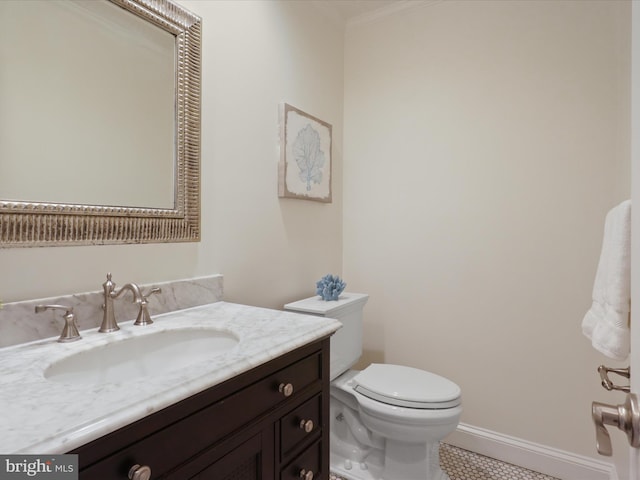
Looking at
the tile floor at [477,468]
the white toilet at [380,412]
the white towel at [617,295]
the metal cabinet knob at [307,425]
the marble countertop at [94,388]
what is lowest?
the tile floor at [477,468]

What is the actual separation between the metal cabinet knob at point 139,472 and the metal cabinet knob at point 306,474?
53cm

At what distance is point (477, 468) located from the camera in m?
1.79

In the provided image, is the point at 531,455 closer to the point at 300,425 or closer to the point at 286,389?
the point at 300,425

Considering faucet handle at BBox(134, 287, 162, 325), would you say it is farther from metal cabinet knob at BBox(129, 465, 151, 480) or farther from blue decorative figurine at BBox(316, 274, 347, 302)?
blue decorative figurine at BBox(316, 274, 347, 302)

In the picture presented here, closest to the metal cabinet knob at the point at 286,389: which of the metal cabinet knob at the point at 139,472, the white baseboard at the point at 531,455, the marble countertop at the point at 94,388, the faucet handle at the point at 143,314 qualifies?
the marble countertop at the point at 94,388

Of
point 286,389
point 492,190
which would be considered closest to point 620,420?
point 286,389

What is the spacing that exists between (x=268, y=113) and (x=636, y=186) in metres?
1.52

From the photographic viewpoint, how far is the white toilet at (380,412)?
1450mm

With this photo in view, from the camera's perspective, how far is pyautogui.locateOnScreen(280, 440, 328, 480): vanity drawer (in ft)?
3.13

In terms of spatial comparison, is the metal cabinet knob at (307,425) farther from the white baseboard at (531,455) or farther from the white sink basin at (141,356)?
the white baseboard at (531,455)

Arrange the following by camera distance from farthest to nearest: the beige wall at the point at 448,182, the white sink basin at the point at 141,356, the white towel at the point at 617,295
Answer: the beige wall at the point at 448,182 → the white sink basin at the point at 141,356 → the white towel at the point at 617,295

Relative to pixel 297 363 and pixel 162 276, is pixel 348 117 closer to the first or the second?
pixel 162 276

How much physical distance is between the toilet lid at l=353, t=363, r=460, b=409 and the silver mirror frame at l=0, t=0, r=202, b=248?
1005mm

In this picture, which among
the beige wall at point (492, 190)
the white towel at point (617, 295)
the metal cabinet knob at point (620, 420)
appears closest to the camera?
the metal cabinet knob at point (620, 420)
